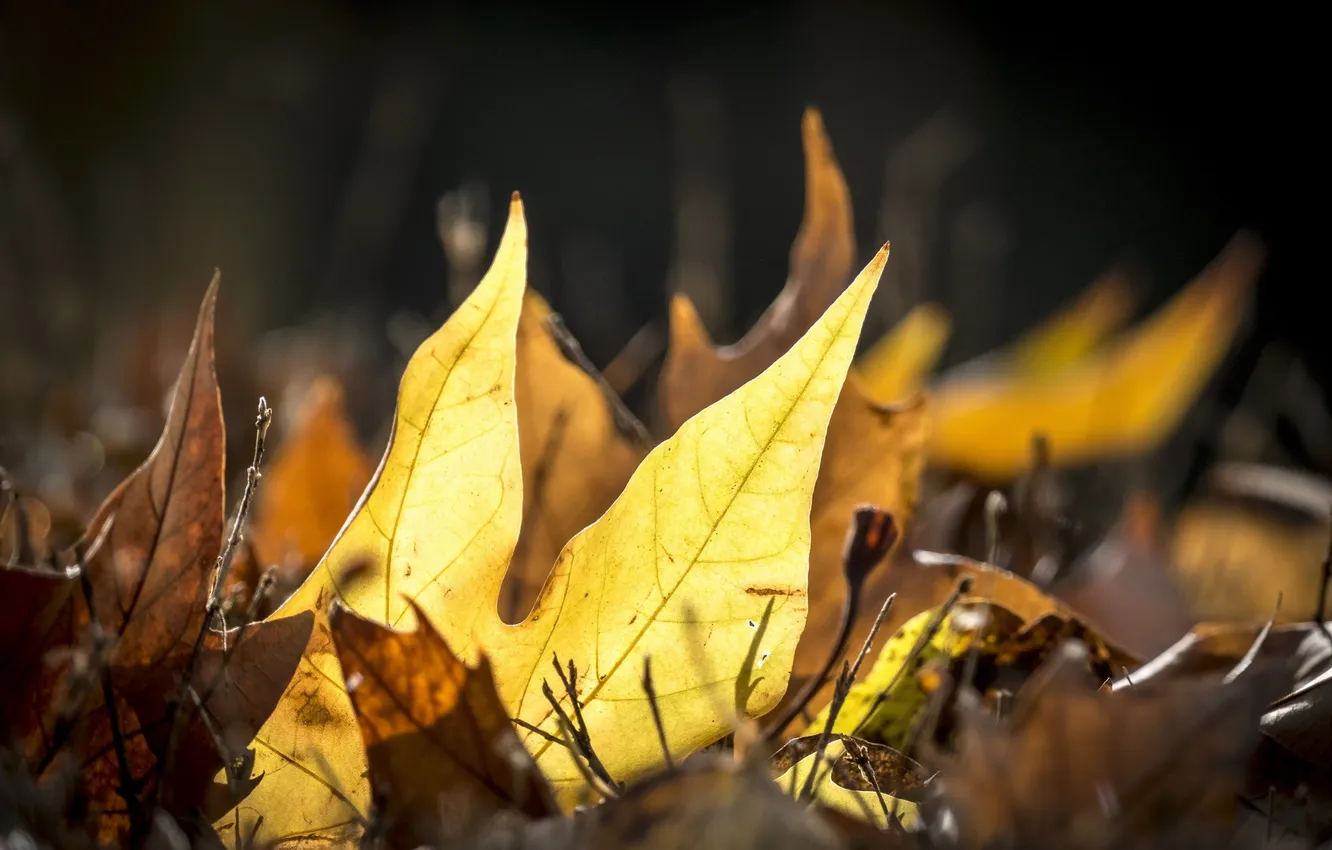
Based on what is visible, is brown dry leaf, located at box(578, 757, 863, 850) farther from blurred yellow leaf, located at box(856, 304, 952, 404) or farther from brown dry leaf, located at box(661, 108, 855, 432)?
blurred yellow leaf, located at box(856, 304, 952, 404)

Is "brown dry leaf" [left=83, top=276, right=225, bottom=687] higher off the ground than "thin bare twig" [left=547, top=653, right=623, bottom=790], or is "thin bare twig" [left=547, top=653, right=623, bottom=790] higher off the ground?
"brown dry leaf" [left=83, top=276, right=225, bottom=687]

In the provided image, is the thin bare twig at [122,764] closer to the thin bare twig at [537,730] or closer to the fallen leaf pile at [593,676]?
Answer: the fallen leaf pile at [593,676]

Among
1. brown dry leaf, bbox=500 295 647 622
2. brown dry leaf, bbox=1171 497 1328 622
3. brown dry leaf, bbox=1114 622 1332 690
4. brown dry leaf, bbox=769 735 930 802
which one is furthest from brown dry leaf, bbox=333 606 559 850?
brown dry leaf, bbox=1171 497 1328 622

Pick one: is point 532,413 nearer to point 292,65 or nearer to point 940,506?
point 940,506

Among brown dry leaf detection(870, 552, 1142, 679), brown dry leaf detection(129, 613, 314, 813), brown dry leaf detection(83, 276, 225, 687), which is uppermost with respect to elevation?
brown dry leaf detection(83, 276, 225, 687)

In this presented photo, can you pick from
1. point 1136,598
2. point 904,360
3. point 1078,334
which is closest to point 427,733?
point 1136,598

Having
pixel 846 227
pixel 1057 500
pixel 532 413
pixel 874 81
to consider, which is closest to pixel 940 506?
pixel 1057 500

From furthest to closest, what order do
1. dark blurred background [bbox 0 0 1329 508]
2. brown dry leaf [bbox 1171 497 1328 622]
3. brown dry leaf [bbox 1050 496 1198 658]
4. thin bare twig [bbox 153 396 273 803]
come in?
dark blurred background [bbox 0 0 1329 508] < brown dry leaf [bbox 1171 497 1328 622] < brown dry leaf [bbox 1050 496 1198 658] < thin bare twig [bbox 153 396 273 803]
